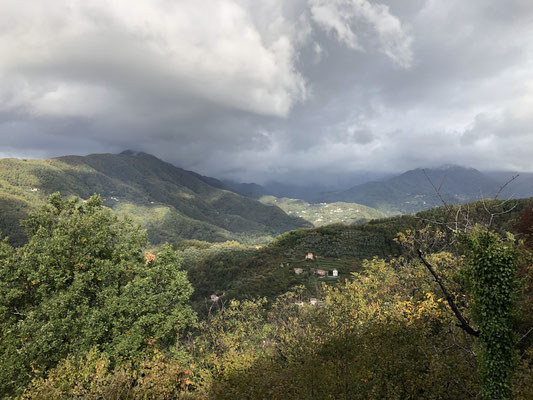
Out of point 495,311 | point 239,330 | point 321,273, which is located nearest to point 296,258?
point 321,273

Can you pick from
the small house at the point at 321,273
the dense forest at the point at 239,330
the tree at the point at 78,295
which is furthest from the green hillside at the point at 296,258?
the tree at the point at 78,295

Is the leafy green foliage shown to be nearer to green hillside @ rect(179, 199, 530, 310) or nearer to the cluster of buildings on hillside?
green hillside @ rect(179, 199, 530, 310)

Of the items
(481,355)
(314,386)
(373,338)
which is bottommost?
(314,386)

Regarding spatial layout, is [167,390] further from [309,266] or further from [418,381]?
[309,266]

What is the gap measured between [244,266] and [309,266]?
141 ft

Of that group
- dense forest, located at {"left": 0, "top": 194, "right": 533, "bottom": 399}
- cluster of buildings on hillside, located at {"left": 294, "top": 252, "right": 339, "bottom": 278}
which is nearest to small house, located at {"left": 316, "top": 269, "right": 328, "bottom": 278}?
cluster of buildings on hillside, located at {"left": 294, "top": 252, "right": 339, "bottom": 278}

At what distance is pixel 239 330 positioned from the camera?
29.3 metres

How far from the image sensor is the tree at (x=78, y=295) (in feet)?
72.0

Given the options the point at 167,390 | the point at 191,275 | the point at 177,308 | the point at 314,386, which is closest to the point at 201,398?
the point at 167,390

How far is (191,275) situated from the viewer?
545ft

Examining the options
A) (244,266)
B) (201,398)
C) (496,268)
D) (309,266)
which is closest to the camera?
(496,268)

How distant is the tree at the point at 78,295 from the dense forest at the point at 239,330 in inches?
4.8

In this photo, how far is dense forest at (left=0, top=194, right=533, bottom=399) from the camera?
46.8ft

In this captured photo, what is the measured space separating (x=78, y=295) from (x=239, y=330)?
1607 cm
